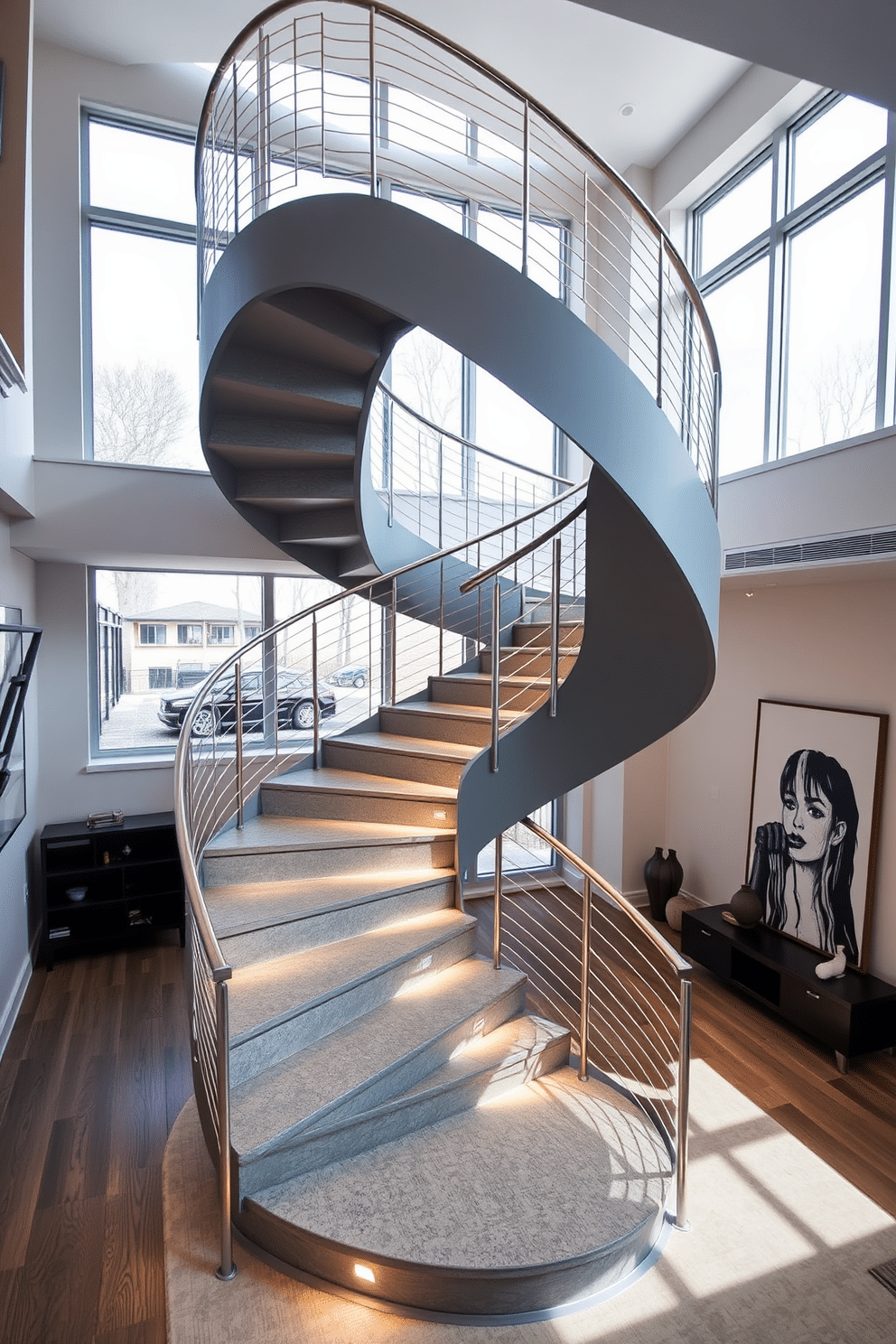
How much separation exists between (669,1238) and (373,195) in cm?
367

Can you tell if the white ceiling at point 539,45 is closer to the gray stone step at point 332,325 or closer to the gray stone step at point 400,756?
the gray stone step at point 332,325

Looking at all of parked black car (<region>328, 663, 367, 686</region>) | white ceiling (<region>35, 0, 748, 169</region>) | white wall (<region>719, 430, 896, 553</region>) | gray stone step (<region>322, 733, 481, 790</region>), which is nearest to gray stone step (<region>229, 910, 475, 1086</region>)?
gray stone step (<region>322, 733, 481, 790</region>)

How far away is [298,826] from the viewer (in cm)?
343

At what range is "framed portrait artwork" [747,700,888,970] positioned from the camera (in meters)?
4.24

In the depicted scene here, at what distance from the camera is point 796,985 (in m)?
4.07

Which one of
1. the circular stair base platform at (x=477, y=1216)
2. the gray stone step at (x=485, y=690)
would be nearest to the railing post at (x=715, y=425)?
the gray stone step at (x=485, y=690)

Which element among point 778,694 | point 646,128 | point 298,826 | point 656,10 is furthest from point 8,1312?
point 646,128

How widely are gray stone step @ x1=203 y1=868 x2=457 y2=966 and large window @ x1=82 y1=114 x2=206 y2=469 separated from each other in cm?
338

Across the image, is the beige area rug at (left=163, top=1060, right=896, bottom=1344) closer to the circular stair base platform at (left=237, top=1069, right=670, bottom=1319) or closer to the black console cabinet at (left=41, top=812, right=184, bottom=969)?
the circular stair base platform at (left=237, top=1069, right=670, bottom=1319)

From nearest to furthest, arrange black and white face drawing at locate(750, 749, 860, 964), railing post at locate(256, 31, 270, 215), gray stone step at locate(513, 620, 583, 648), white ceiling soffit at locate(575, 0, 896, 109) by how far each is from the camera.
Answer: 1. white ceiling soffit at locate(575, 0, 896, 109)
2. railing post at locate(256, 31, 270, 215)
3. gray stone step at locate(513, 620, 583, 648)
4. black and white face drawing at locate(750, 749, 860, 964)

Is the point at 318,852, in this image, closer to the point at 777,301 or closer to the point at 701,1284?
the point at 701,1284

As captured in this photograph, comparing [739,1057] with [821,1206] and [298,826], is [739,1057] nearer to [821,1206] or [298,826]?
[821,1206]

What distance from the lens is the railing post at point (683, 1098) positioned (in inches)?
99.0

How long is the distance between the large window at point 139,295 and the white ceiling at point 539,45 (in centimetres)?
54
